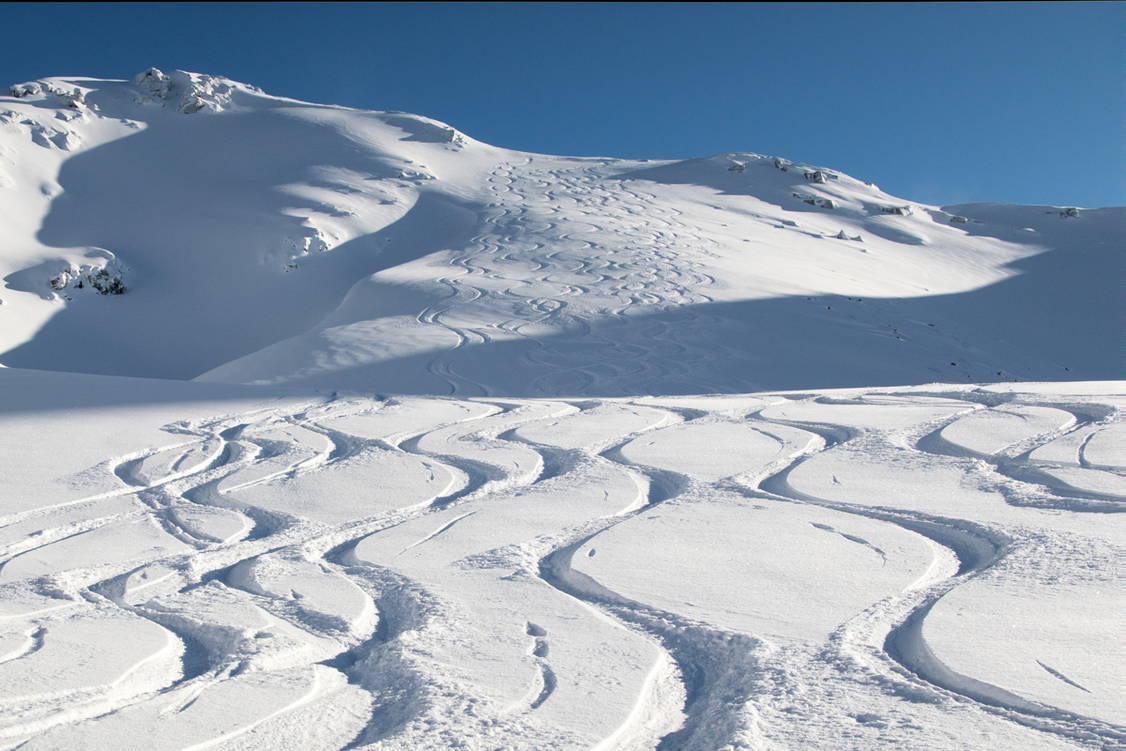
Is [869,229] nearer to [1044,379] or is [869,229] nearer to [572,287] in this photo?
A: [1044,379]

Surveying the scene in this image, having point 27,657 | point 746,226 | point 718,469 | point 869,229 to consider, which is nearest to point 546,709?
point 27,657

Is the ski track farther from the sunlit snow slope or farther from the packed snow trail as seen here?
the sunlit snow slope

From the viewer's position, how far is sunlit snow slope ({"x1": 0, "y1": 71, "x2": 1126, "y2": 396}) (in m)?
9.77

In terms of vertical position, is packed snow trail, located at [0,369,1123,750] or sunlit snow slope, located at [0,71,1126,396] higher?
sunlit snow slope, located at [0,71,1126,396]

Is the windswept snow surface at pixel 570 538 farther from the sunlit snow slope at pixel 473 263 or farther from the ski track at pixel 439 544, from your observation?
the sunlit snow slope at pixel 473 263

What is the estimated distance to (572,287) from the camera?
1255 cm

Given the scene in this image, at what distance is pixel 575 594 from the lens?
2.56 metres

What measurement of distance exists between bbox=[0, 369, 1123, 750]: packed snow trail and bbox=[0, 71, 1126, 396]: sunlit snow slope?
3805 mm

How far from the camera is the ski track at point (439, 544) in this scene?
6.15ft

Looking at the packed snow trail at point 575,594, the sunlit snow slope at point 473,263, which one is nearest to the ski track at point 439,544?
the packed snow trail at point 575,594

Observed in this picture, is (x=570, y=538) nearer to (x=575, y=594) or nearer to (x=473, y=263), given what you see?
(x=575, y=594)

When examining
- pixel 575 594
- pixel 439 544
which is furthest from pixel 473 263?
pixel 575 594

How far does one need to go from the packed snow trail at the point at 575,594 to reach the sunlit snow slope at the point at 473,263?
380 cm

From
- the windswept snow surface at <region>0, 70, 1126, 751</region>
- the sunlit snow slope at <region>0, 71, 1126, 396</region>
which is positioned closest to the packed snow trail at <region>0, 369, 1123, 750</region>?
the windswept snow surface at <region>0, 70, 1126, 751</region>
